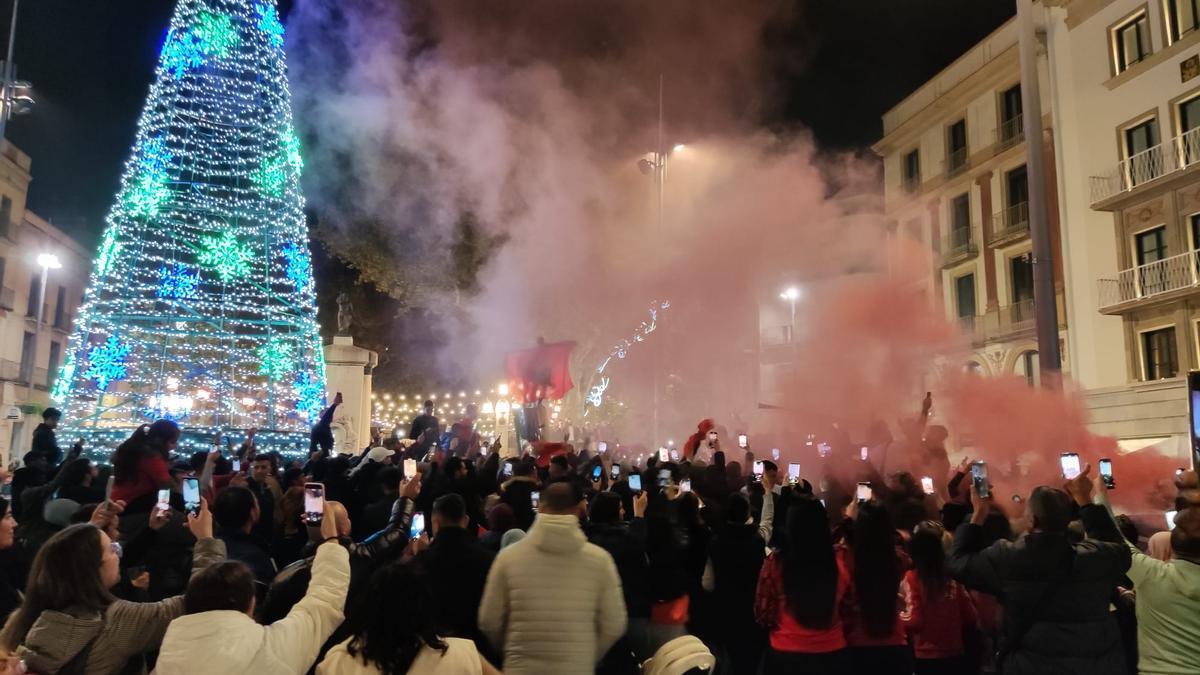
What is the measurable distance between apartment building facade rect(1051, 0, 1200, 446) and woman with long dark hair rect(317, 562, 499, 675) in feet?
55.5

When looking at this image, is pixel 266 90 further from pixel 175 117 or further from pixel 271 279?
pixel 271 279

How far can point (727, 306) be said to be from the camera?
90.9ft

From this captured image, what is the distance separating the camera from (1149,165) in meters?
17.6

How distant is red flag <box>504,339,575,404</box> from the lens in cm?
1977

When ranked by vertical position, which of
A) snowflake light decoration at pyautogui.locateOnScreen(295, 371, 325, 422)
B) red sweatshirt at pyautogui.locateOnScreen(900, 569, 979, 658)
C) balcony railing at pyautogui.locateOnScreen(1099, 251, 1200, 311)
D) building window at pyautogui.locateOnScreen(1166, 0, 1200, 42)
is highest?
building window at pyautogui.locateOnScreen(1166, 0, 1200, 42)

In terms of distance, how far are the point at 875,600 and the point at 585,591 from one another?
155 cm

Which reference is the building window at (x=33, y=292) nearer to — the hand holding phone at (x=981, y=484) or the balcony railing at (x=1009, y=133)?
the balcony railing at (x=1009, y=133)

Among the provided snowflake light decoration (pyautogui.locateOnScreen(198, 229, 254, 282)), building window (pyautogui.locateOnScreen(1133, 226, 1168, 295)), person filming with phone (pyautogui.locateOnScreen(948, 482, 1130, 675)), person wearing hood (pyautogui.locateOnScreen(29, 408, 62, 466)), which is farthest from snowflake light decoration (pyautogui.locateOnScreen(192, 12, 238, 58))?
building window (pyautogui.locateOnScreen(1133, 226, 1168, 295))

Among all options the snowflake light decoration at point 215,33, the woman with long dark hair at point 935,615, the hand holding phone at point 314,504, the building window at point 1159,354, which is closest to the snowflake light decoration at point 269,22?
the snowflake light decoration at point 215,33

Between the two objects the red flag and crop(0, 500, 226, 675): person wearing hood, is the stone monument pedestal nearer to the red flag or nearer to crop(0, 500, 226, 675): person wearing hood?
the red flag

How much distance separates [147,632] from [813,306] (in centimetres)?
2576

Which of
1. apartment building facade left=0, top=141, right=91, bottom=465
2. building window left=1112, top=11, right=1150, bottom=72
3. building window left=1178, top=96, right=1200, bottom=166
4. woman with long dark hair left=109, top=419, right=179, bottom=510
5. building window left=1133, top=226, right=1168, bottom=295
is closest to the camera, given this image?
woman with long dark hair left=109, top=419, right=179, bottom=510

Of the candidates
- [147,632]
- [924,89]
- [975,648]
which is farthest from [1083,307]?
[147,632]

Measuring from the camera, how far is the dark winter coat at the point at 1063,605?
3.60 metres
